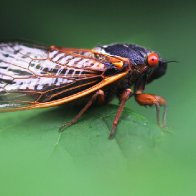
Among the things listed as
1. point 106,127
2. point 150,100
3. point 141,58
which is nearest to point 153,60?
point 141,58

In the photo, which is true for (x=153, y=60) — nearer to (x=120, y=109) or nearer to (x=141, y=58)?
(x=141, y=58)

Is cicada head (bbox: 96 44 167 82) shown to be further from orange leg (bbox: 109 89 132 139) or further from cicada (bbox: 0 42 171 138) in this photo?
orange leg (bbox: 109 89 132 139)

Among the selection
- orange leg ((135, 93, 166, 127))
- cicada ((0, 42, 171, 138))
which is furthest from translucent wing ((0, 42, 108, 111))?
orange leg ((135, 93, 166, 127))

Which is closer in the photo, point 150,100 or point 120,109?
point 120,109

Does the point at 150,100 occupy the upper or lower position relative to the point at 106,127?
lower

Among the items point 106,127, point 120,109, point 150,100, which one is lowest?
point 150,100

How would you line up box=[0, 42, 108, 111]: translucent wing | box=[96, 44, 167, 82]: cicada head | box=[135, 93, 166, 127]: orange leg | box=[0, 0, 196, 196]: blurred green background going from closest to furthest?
1. box=[0, 0, 196, 196]: blurred green background
2. box=[0, 42, 108, 111]: translucent wing
3. box=[135, 93, 166, 127]: orange leg
4. box=[96, 44, 167, 82]: cicada head

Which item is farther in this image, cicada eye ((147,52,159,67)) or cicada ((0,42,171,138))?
cicada eye ((147,52,159,67))
